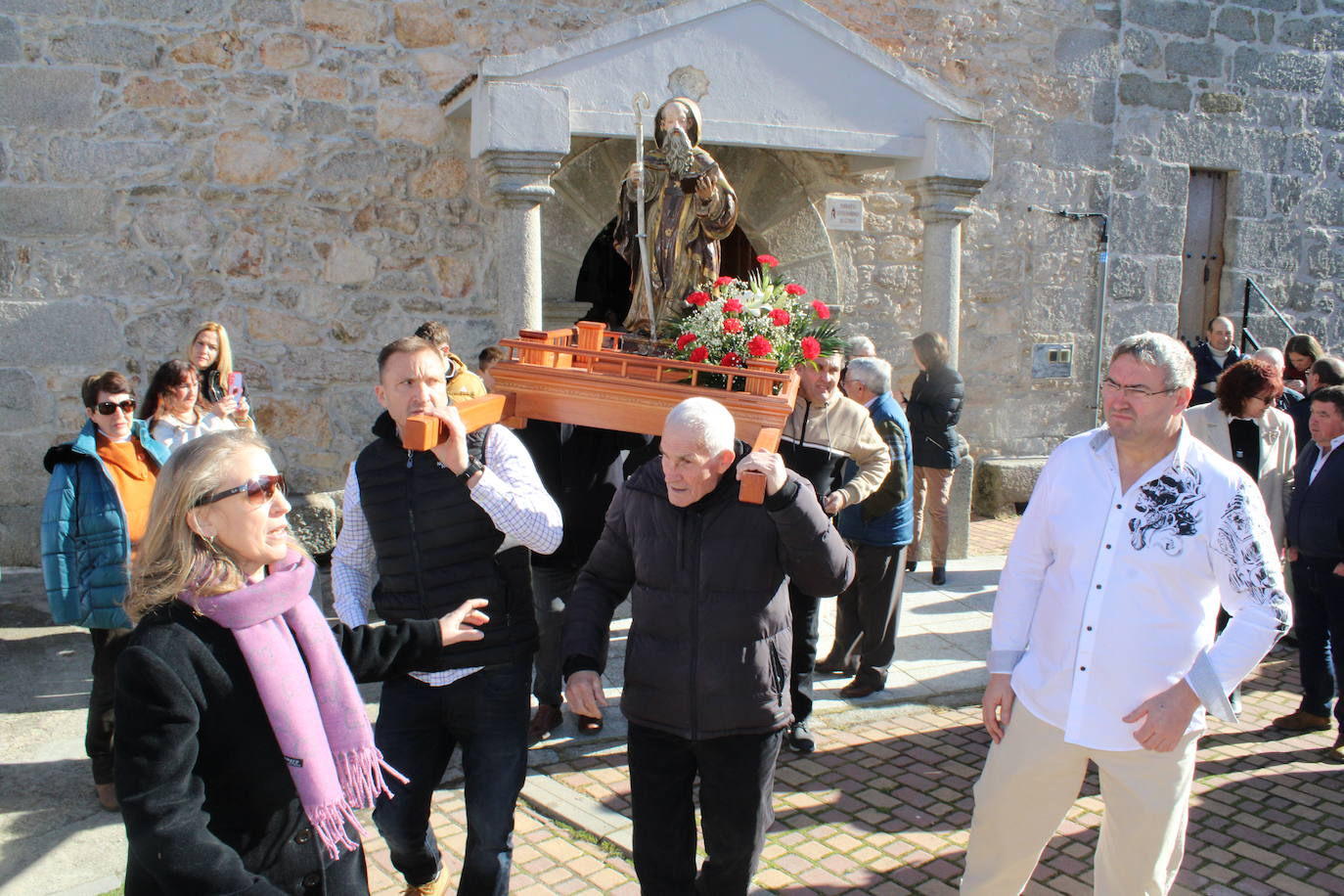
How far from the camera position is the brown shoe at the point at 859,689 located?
5.22 meters

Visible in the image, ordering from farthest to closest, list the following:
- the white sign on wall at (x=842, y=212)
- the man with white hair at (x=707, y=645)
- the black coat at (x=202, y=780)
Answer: the white sign on wall at (x=842, y=212) < the man with white hair at (x=707, y=645) < the black coat at (x=202, y=780)

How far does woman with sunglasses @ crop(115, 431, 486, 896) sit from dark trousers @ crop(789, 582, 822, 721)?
2646 millimetres

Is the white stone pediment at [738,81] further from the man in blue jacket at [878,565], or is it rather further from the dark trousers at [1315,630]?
the dark trousers at [1315,630]

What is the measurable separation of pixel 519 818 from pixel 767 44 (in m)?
4.85

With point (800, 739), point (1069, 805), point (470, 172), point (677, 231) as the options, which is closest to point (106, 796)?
point (800, 739)

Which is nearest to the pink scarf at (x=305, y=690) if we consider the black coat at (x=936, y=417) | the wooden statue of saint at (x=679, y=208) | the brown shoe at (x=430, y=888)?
the brown shoe at (x=430, y=888)

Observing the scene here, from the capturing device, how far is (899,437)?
5512 mm

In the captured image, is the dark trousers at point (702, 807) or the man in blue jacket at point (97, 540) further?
the man in blue jacket at point (97, 540)

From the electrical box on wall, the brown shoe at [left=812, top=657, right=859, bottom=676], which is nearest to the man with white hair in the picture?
the brown shoe at [left=812, top=657, right=859, bottom=676]

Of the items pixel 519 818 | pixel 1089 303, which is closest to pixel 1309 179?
pixel 1089 303

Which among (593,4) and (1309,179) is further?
(1309,179)

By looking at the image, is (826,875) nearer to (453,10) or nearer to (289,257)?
(289,257)

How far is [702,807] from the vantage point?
9.85 ft

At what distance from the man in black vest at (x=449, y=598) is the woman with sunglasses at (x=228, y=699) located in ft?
2.70
